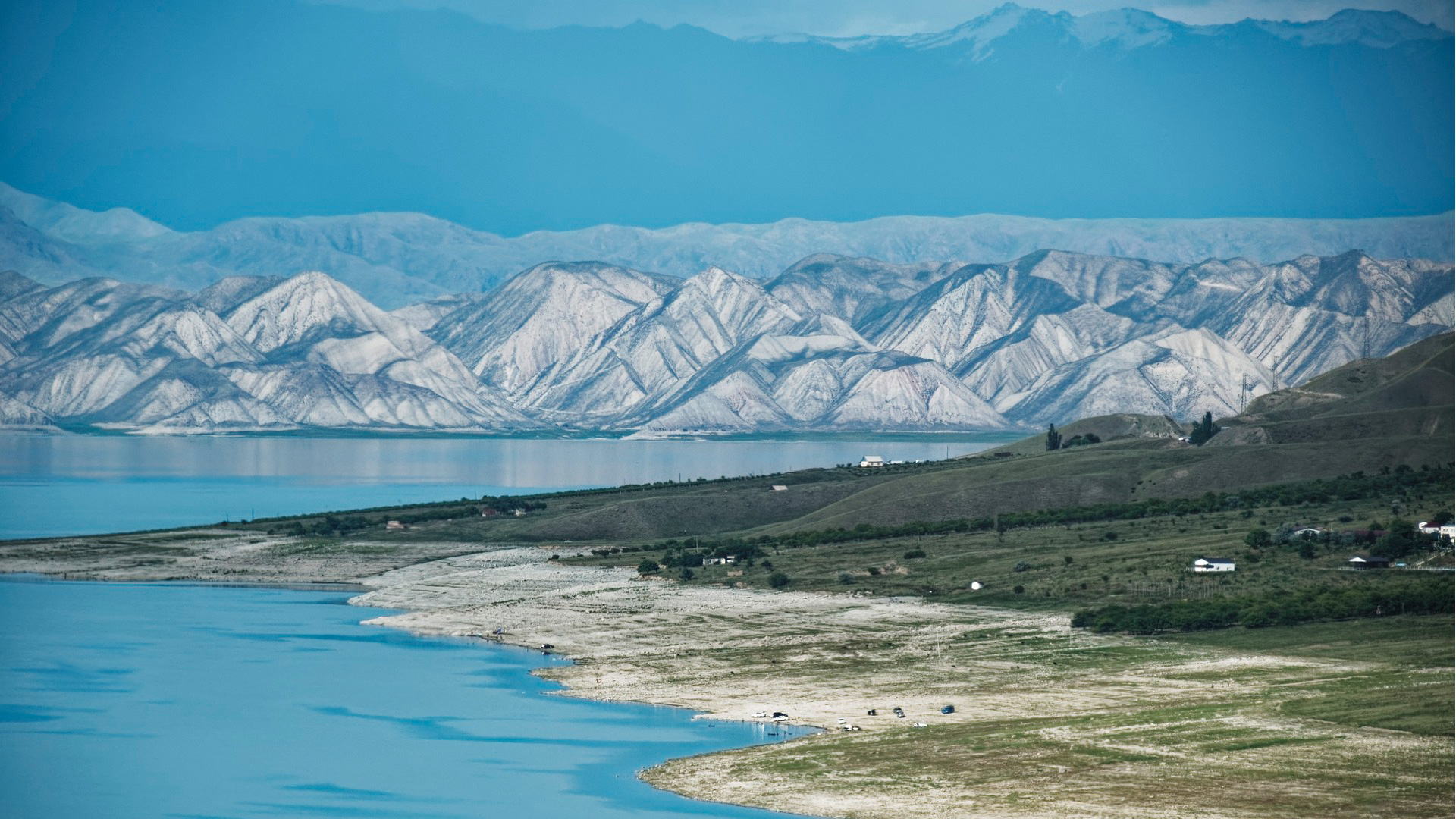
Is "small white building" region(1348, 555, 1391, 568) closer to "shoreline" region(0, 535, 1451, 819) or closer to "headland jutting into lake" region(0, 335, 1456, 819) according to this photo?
"headland jutting into lake" region(0, 335, 1456, 819)

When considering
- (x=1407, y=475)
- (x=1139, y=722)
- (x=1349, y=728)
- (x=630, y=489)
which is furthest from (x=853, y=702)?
(x=630, y=489)

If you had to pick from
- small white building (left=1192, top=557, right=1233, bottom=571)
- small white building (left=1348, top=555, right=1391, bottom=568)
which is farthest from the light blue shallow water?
small white building (left=1348, top=555, right=1391, bottom=568)

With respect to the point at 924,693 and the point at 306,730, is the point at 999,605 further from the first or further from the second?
the point at 306,730

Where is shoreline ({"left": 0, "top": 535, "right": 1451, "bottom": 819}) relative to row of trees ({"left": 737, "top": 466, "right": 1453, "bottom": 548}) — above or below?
below

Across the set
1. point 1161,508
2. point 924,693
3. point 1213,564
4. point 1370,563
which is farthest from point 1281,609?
point 1161,508

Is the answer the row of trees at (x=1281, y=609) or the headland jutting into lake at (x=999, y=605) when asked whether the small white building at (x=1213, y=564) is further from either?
the row of trees at (x=1281, y=609)

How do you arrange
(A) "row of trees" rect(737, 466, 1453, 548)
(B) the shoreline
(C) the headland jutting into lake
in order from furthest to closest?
1. (A) "row of trees" rect(737, 466, 1453, 548)
2. (C) the headland jutting into lake
3. (B) the shoreline
